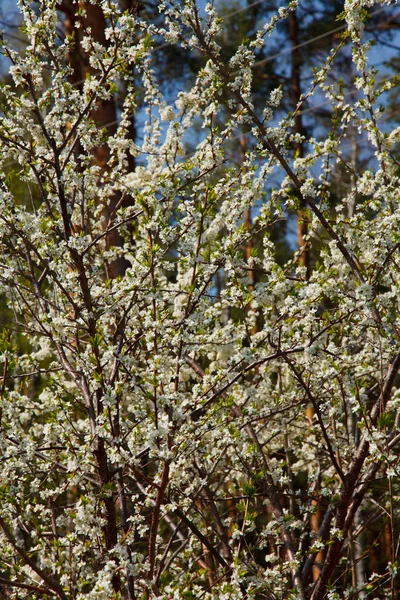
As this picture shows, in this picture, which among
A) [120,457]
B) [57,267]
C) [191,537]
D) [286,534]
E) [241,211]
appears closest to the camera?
[120,457]

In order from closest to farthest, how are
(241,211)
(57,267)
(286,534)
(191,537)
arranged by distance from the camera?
(57,267)
(241,211)
(286,534)
(191,537)

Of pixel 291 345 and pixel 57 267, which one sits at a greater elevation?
pixel 57 267

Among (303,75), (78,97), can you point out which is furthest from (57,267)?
(303,75)

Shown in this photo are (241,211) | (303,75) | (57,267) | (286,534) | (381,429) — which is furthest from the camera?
(303,75)

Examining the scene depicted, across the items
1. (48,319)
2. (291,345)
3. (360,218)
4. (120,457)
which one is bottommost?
(120,457)

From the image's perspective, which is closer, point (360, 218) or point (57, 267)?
point (57, 267)

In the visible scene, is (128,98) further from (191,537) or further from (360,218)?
(191,537)

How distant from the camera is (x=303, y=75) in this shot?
427 inches

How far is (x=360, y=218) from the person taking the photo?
135 inches

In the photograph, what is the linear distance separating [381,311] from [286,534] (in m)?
1.24

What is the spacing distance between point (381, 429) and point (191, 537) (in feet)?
4.77

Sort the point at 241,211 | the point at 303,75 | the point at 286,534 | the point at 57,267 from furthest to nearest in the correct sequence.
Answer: the point at 303,75 < the point at 286,534 < the point at 241,211 < the point at 57,267

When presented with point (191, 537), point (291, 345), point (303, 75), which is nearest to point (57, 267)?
point (291, 345)

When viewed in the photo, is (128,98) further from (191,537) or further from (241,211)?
(191,537)
